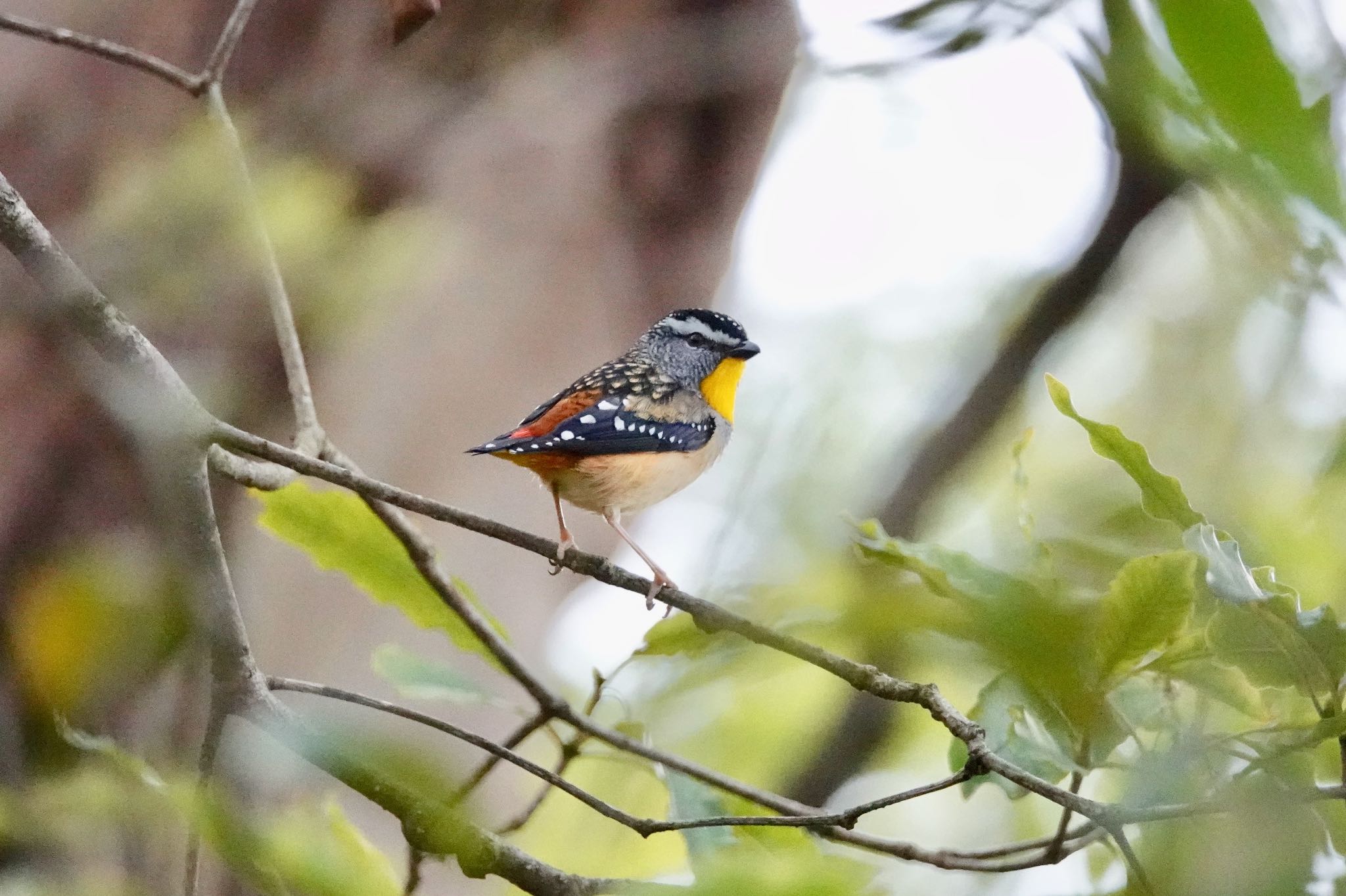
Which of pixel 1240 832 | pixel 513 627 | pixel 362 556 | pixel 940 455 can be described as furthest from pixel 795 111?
pixel 1240 832

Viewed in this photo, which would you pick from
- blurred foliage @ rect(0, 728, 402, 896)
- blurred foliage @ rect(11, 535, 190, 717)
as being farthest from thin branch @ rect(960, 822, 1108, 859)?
blurred foliage @ rect(11, 535, 190, 717)

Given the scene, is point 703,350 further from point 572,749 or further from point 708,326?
point 572,749

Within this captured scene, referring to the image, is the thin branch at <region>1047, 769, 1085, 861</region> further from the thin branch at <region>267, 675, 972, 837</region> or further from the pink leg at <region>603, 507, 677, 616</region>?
the pink leg at <region>603, 507, 677, 616</region>

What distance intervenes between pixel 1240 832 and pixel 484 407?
8.20 feet

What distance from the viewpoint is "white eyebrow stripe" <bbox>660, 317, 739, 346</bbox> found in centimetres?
251

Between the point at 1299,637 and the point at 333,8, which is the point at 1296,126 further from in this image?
the point at 333,8

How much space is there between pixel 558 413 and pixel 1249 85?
1.69 meters

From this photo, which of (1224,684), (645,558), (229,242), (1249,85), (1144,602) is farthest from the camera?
(645,558)

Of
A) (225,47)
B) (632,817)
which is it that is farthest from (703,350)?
(632,817)

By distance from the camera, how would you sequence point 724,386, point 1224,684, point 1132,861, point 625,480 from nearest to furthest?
1. point 1132,861
2. point 1224,684
3. point 625,480
4. point 724,386

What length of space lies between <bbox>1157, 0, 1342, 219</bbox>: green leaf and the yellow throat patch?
1.95 m

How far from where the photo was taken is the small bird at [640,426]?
6.59 feet

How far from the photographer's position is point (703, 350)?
101 inches

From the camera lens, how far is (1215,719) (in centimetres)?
163
